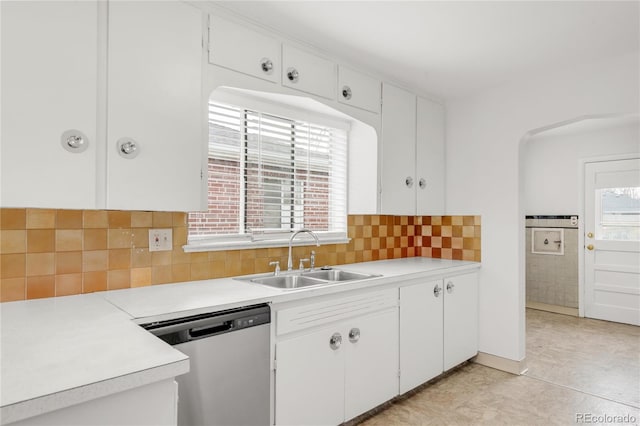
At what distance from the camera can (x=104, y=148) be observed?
1.62m

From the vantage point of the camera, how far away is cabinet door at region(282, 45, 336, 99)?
2.29 metres

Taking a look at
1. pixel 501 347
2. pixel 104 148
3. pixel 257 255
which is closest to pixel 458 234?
pixel 501 347

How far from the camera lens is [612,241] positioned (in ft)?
15.2

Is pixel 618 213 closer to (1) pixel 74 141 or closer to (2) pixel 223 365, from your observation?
(2) pixel 223 365

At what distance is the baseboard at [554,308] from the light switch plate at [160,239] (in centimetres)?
521

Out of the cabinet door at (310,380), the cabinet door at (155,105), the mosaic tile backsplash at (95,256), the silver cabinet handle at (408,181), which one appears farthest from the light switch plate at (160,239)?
the silver cabinet handle at (408,181)

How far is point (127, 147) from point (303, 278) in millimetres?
1365

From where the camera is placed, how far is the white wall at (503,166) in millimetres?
2914

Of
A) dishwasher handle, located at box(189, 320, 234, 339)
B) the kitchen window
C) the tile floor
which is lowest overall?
the tile floor

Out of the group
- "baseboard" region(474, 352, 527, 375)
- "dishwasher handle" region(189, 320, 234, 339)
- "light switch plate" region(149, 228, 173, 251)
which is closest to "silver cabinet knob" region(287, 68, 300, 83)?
"light switch plate" region(149, 228, 173, 251)

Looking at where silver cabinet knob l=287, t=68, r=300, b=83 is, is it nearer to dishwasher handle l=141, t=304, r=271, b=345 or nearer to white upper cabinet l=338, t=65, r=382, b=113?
white upper cabinet l=338, t=65, r=382, b=113

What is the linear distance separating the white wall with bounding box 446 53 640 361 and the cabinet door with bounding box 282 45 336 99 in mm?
1582

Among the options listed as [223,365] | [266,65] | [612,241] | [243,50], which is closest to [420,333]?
[223,365]

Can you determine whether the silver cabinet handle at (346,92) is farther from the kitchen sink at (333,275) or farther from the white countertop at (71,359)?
the white countertop at (71,359)
